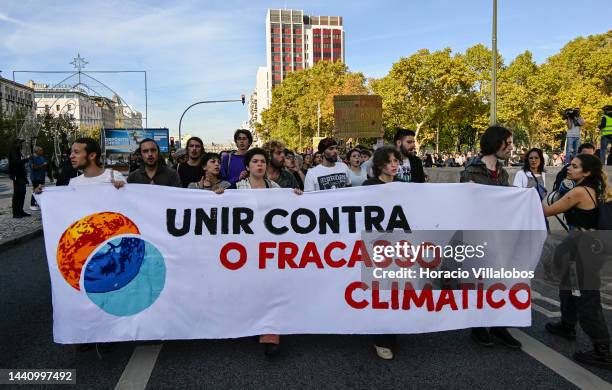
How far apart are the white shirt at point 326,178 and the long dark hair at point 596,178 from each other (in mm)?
2555

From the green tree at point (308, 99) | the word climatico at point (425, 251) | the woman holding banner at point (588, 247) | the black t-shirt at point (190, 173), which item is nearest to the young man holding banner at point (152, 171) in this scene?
the black t-shirt at point (190, 173)

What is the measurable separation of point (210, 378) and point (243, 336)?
500 mm

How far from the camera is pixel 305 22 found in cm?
14025

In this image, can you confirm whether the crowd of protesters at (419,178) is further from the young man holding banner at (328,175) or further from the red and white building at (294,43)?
the red and white building at (294,43)

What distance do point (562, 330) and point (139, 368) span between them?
3.35m

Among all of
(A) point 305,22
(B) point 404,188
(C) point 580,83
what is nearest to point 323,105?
(C) point 580,83

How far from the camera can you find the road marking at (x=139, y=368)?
3082 mm

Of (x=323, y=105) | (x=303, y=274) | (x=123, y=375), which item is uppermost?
(x=323, y=105)

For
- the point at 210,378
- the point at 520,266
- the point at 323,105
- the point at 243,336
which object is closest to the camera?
the point at 210,378

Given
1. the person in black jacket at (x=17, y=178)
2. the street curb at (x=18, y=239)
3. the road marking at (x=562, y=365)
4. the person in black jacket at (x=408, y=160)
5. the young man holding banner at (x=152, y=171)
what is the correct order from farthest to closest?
the person in black jacket at (x=17, y=178) → the street curb at (x=18, y=239) → the person in black jacket at (x=408, y=160) → the young man holding banner at (x=152, y=171) → the road marking at (x=562, y=365)

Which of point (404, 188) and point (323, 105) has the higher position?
point (323, 105)

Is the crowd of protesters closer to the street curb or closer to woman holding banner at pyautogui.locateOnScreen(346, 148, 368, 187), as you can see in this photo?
woman holding banner at pyautogui.locateOnScreen(346, 148, 368, 187)

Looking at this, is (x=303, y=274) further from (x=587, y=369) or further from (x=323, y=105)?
(x=323, y=105)
